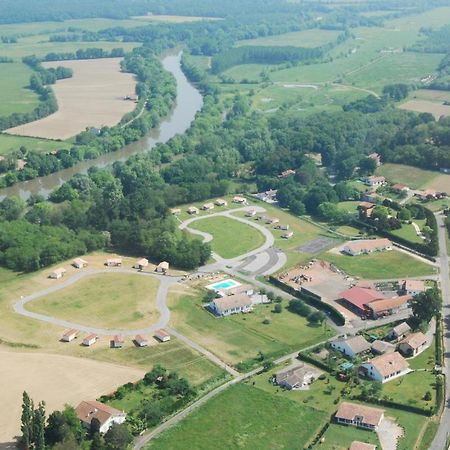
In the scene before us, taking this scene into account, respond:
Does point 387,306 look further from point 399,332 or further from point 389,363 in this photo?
point 389,363

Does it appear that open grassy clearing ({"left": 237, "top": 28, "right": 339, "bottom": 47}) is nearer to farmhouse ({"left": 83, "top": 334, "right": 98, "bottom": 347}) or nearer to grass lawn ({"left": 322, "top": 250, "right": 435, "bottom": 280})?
grass lawn ({"left": 322, "top": 250, "right": 435, "bottom": 280})

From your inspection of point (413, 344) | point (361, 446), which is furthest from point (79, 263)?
point (361, 446)

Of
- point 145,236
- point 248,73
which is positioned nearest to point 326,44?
point 248,73

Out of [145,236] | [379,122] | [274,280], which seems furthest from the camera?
[379,122]

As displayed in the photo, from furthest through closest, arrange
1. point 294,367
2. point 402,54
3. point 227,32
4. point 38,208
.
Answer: point 227,32 < point 402,54 < point 38,208 < point 294,367

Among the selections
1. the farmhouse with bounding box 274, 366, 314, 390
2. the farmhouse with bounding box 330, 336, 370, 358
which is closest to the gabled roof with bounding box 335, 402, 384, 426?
the farmhouse with bounding box 274, 366, 314, 390

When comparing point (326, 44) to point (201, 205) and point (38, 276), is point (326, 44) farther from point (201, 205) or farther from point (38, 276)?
point (38, 276)
